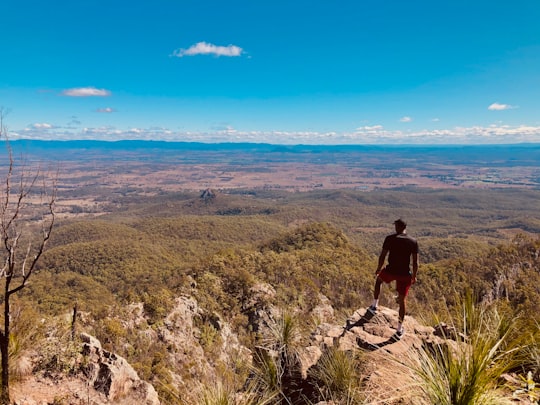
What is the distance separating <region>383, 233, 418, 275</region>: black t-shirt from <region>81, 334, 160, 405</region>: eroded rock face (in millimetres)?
10348

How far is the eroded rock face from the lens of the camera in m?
11.7

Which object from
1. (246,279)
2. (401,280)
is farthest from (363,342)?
(246,279)

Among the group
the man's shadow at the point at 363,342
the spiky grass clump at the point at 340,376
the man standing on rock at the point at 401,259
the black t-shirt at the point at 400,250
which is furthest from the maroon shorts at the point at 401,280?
the spiky grass clump at the point at 340,376

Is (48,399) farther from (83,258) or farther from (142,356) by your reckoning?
(83,258)

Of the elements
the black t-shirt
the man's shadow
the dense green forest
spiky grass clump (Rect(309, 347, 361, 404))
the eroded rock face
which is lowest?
the dense green forest

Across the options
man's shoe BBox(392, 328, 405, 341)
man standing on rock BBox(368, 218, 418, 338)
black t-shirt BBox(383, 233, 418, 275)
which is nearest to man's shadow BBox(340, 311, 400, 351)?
man's shoe BBox(392, 328, 405, 341)

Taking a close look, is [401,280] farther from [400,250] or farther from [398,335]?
[398,335]

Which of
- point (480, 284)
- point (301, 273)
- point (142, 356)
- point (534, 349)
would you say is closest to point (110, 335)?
point (142, 356)

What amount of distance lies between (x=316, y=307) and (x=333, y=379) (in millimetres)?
33648

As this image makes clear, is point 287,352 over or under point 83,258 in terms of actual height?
over

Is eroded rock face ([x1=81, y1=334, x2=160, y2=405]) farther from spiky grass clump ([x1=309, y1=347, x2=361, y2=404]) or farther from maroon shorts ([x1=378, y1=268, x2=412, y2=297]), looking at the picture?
maroon shorts ([x1=378, y1=268, x2=412, y2=297])

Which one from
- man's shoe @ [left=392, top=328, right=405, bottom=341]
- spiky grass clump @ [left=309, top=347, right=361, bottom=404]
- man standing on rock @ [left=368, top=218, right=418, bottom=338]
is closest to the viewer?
spiky grass clump @ [left=309, top=347, right=361, bottom=404]

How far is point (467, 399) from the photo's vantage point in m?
2.95

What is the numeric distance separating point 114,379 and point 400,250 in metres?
11.6
